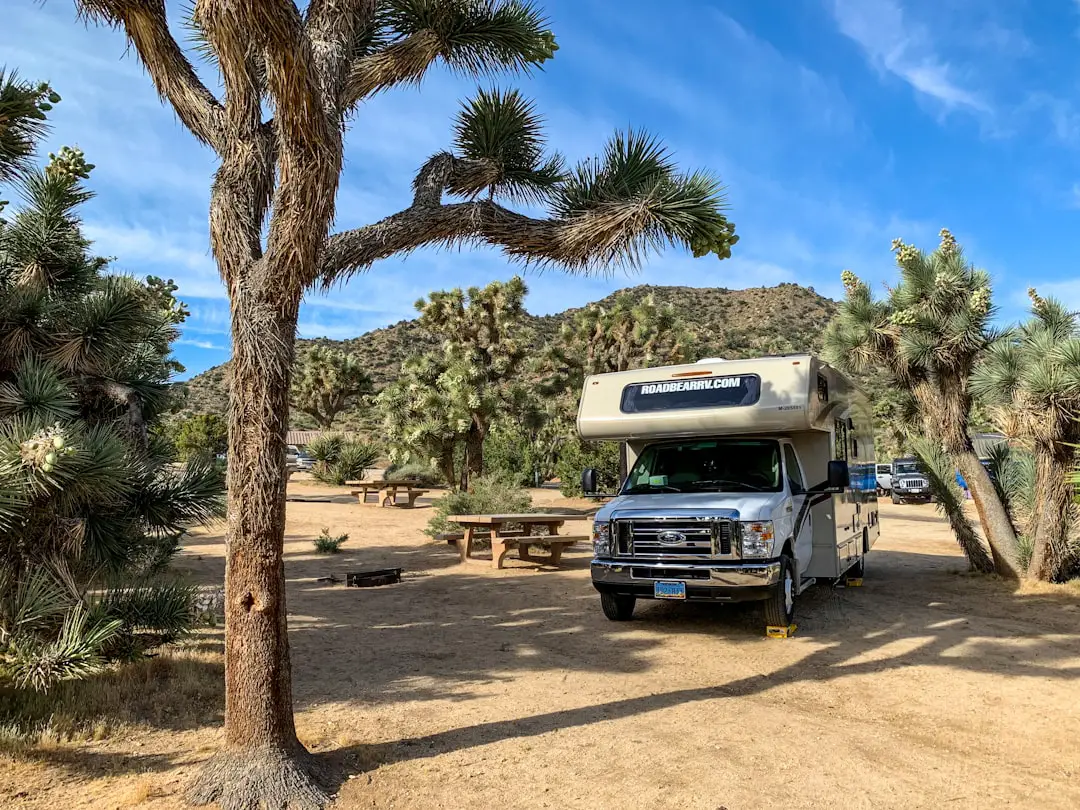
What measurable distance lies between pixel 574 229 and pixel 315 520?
15.9 m

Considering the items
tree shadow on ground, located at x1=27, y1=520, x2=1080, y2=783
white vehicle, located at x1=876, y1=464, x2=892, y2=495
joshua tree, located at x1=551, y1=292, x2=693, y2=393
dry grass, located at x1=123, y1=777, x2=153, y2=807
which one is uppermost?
joshua tree, located at x1=551, y1=292, x2=693, y2=393

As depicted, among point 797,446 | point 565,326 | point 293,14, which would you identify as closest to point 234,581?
point 293,14

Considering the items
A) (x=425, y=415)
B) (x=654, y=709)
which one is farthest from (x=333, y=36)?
(x=425, y=415)

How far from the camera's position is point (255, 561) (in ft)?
13.7

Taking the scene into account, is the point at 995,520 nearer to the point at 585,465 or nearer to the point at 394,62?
the point at 394,62

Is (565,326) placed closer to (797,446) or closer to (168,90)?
(797,446)

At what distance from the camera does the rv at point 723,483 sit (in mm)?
7703

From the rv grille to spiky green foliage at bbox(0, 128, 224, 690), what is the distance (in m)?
4.05

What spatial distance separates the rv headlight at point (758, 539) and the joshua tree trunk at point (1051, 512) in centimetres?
538

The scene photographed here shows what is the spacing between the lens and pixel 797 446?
957 cm

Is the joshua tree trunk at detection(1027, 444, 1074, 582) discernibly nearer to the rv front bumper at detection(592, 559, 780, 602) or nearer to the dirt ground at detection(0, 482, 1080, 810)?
the dirt ground at detection(0, 482, 1080, 810)

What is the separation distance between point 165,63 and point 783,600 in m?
7.20

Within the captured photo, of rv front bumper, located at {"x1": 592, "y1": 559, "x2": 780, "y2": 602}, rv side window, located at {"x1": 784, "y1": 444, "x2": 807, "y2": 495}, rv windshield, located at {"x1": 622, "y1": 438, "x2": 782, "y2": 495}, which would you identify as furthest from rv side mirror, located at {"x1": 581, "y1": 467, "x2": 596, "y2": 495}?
rv side window, located at {"x1": 784, "y1": 444, "x2": 807, "y2": 495}

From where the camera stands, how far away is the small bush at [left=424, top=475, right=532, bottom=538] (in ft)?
53.5
